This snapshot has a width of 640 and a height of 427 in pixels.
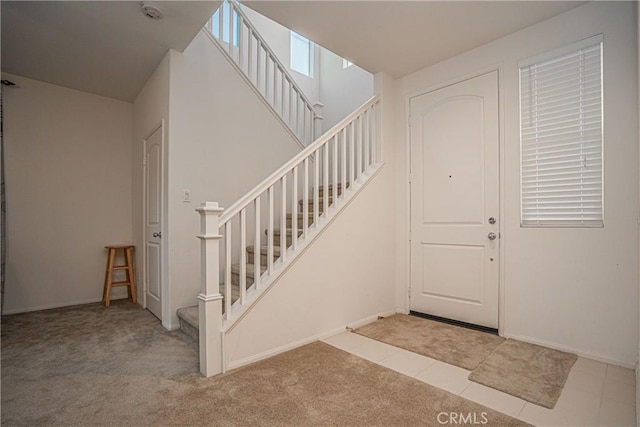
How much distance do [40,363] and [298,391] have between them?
1852mm

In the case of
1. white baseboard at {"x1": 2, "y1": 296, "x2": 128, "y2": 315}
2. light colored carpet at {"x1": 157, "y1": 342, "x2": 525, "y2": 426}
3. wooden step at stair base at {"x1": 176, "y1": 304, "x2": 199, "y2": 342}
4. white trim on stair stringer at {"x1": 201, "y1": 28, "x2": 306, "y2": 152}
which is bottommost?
white baseboard at {"x1": 2, "y1": 296, "x2": 128, "y2": 315}

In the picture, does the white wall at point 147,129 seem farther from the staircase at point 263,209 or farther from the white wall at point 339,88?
the white wall at point 339,88

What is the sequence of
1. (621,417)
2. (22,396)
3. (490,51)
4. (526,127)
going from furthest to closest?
(490,51) < (526,127) < (22,396) < (621,417)

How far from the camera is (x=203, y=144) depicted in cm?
311

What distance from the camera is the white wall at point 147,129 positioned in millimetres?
2938

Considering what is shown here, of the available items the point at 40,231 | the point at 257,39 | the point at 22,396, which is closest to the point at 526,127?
the point at 257,39

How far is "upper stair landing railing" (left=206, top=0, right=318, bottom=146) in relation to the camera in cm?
352

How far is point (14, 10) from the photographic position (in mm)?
2367

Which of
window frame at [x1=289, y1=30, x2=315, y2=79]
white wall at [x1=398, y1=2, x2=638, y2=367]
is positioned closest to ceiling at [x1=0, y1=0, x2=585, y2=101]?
white wall at [x1=398, y1=2, x2=638, y2=367]

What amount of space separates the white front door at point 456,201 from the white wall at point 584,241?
0.11m

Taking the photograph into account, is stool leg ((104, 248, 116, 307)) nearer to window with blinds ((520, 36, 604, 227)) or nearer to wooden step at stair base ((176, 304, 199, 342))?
wooden step at stair base ((176, 304, 199, 342))

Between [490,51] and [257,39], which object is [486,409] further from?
[257,39]

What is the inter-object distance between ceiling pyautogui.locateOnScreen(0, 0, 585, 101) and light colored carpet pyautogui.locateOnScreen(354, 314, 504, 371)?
2515 millimetres

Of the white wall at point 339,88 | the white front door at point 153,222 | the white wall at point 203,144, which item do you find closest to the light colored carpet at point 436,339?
the white wall at point 203,144
